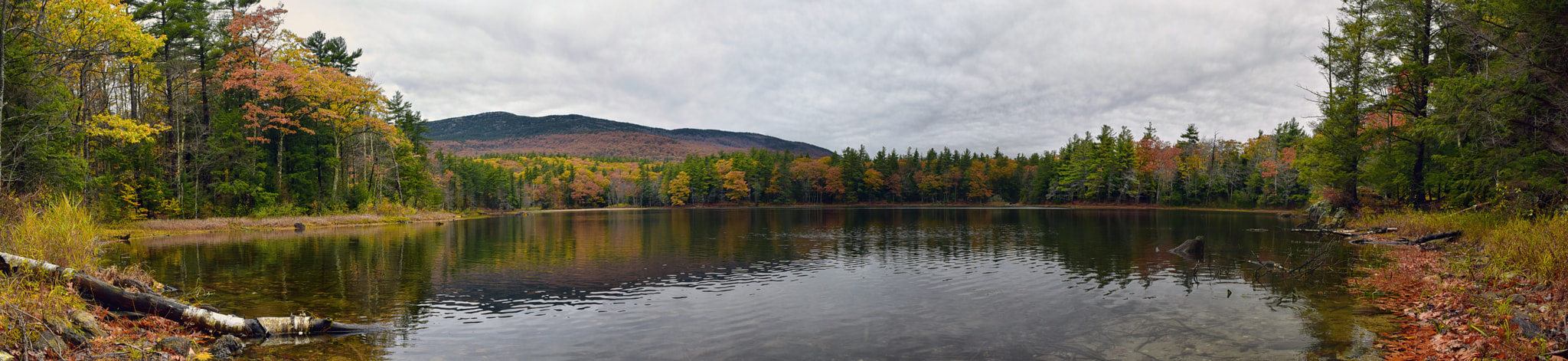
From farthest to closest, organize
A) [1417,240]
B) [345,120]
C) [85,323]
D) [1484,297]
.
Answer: [345,120] < [1417,240] < [1484,297] < [85,323]

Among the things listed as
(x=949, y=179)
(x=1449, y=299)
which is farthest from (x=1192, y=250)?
(x=949, y=179)

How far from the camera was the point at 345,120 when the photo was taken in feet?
157

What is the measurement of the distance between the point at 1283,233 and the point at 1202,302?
2770 cm

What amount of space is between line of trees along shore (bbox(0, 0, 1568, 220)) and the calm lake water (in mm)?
5164

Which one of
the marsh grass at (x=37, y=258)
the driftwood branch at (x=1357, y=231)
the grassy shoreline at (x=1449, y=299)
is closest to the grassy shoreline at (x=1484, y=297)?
the grassy shoreline at (x=1449, y=299)

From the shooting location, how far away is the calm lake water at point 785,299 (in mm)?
10391

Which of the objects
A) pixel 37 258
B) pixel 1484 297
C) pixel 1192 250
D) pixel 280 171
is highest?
pixel 280 171

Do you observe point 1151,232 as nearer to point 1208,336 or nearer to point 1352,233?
point 1352,233

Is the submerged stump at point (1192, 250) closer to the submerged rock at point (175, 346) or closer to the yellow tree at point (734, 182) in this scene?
the submerged rock at point (175, 346)

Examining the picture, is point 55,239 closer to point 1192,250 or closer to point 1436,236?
point 1192,250

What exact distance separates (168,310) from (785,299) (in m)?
11.1

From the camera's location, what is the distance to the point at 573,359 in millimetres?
9805

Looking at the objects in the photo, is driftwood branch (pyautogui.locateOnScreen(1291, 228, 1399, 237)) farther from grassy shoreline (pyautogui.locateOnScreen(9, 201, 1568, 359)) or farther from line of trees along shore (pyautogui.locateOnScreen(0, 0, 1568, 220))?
grassy shoreline (pyautogui.locateOnScreen(9, 201, 1568, 359))

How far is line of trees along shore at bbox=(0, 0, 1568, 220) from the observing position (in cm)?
1764
